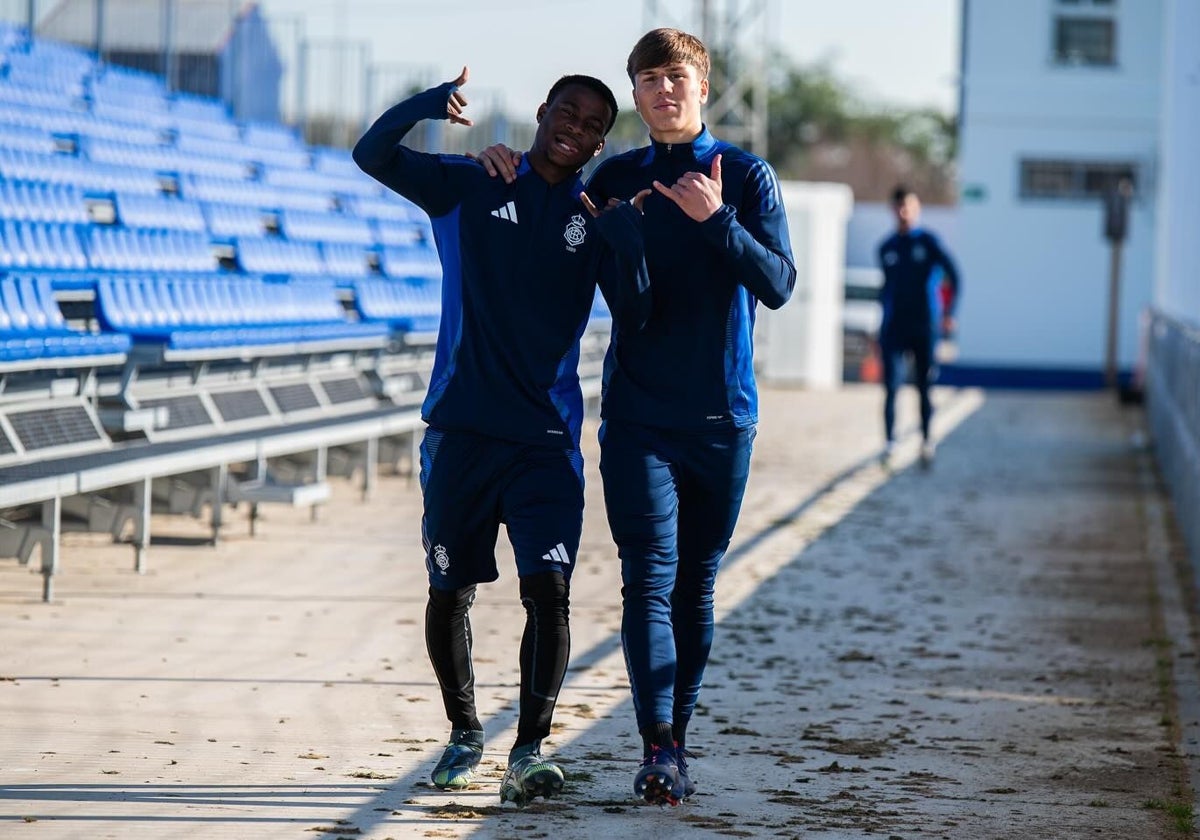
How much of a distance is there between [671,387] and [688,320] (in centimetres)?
18

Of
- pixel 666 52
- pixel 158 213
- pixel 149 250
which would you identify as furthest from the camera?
pixel 158 213

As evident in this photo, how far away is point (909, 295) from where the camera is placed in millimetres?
15430

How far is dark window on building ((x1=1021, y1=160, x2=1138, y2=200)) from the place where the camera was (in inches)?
1443

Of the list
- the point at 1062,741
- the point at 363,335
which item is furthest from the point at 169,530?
the point at 1062,741

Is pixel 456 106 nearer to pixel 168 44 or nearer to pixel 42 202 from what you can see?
pixel 42 202

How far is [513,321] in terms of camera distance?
505cm

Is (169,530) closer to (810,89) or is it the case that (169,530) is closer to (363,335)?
(363,335)

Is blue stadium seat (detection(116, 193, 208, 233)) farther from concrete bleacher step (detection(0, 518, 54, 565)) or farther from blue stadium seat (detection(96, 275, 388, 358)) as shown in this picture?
concrete bleacher step (detection(0, 518, 54, 565))

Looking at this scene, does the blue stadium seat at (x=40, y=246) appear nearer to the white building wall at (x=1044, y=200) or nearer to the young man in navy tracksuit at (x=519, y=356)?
the young man in navy tracksuit at (x=519, y=356)

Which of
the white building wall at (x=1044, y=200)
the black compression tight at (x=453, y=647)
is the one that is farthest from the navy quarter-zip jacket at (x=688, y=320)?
the white building wall at (x=1044, y=200)

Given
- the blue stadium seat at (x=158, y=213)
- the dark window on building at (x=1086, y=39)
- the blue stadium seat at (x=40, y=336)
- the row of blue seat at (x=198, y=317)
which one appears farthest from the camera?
the dark window on building at (x=1086, y=39)

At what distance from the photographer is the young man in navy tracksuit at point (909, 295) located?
15.3 m

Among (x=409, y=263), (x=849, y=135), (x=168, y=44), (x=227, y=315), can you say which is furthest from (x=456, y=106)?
(x=849, y=135)

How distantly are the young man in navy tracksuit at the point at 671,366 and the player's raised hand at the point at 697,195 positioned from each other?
35 mm
